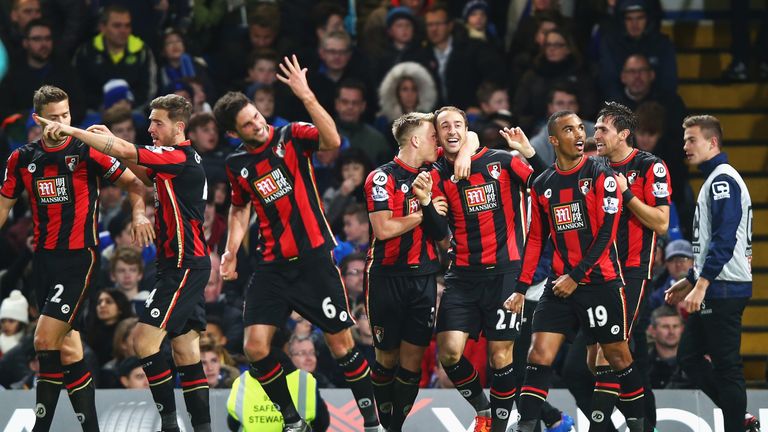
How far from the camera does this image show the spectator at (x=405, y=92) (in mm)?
14359

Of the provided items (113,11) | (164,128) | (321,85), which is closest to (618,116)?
(164,128)

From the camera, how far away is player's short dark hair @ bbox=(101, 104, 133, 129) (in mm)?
13702

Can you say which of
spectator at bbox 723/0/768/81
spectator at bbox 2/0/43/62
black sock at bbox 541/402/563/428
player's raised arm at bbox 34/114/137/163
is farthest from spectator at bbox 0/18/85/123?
spectator at bbox 723/0/768/81

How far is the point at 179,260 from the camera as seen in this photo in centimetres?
964

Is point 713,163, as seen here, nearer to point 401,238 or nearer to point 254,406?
point 401,238

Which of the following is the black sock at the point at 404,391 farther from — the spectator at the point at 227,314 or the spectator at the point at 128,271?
the spectator at the point at 128,271

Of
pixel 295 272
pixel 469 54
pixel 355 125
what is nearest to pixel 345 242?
pixel 355 125

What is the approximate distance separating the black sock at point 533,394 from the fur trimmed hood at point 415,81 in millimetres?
5418

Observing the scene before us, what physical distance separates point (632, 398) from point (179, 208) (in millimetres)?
3449

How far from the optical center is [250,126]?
9.66 metres

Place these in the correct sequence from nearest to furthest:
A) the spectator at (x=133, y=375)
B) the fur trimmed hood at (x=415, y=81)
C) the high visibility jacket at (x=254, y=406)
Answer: the high visibility jacket at (x=254, y=406) → the spectator at (x=133, y=375) → the fur trimmed hood at (x=415, y=81)

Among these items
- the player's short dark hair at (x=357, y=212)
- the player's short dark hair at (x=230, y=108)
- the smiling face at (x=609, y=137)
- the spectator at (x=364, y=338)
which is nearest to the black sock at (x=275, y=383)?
the player's short dark hair at (x=230, y=108)

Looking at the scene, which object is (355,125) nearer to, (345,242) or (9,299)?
(345,242)

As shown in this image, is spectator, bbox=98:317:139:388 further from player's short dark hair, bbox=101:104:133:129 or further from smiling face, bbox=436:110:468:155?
smiling face, bbox=436:110:468:155
